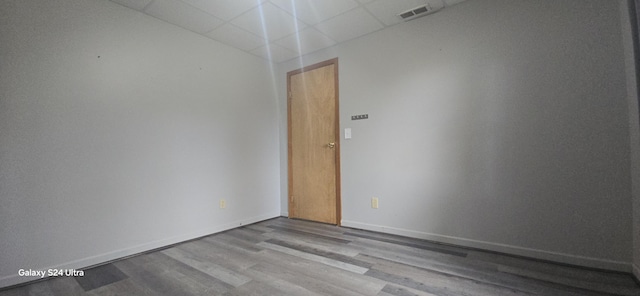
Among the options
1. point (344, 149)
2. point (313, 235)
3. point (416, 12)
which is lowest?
point (313, 235)

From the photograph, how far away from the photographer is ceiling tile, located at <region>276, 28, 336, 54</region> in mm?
3019

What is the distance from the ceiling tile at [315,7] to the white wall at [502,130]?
26.9 inches

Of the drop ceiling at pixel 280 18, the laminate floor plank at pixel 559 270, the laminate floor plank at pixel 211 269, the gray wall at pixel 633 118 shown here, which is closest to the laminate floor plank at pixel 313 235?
the laminate floor plank at pixel 211 269

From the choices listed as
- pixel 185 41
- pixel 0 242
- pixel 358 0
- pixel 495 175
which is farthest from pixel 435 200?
pixel 0 242

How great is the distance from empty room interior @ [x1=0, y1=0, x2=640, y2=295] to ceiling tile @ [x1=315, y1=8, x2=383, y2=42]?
3 cm

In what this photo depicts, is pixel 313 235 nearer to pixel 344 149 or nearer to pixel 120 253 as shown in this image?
pixel 344 149

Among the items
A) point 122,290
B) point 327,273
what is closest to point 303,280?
point 327,273

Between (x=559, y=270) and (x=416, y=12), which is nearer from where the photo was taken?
(x=559, y=270)

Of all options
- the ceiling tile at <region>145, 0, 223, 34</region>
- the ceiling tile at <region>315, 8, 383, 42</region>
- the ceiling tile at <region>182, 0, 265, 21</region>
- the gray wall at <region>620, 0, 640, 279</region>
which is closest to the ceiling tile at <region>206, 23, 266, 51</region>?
the ceiling tile at <region>145, 0, 223, 34</region>

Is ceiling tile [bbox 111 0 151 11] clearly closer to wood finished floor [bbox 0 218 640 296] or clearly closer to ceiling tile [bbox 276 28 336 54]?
ceiling tile [bbox 276 28 336 54]

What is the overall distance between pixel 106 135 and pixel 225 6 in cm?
162

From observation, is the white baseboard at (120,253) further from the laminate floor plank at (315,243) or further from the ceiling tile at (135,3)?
the ceiling tile at (135,3)

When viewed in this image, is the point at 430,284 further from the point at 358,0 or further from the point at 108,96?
the point at 108,96

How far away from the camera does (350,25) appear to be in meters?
2.83
